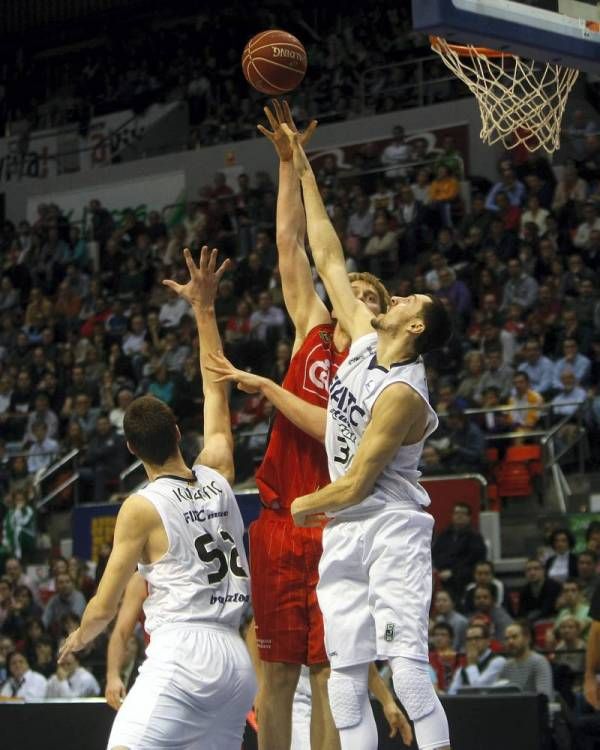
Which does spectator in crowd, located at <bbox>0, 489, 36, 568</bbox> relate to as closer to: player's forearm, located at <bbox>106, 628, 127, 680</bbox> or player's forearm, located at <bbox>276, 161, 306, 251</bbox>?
player's forearm, located at <bbox>106, 628, 127, 680</bbox>

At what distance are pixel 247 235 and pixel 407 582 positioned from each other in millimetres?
14340

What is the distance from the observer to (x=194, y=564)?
565 cm

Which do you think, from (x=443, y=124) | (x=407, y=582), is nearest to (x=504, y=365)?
(x=443, y=124)

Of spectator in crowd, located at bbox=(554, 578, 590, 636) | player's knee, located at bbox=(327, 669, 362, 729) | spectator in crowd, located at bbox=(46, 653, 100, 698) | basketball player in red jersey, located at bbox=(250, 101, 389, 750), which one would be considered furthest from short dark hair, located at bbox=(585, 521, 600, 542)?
player's knee, located at bbox=(327, 669, 362, 729)

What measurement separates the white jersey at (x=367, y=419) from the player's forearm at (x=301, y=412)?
0.16 metres

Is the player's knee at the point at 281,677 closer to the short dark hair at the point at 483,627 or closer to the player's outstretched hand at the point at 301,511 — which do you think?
the player's outstretched hand at the point at 301,511

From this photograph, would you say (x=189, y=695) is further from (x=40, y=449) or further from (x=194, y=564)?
(x=40, y=449)

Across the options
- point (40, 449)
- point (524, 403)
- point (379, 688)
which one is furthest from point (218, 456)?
point (40, 449)

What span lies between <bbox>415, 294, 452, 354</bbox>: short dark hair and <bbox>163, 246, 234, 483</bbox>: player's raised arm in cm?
96

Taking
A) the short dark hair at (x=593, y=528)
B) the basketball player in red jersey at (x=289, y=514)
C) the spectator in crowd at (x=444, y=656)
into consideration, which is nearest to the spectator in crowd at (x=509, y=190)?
the short dark hair at (x=593, y=528)

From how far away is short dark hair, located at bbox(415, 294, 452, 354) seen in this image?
595cm

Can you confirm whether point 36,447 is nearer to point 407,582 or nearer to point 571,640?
point 571,640

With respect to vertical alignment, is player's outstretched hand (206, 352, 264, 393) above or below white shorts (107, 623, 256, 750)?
above

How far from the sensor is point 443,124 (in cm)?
1925
